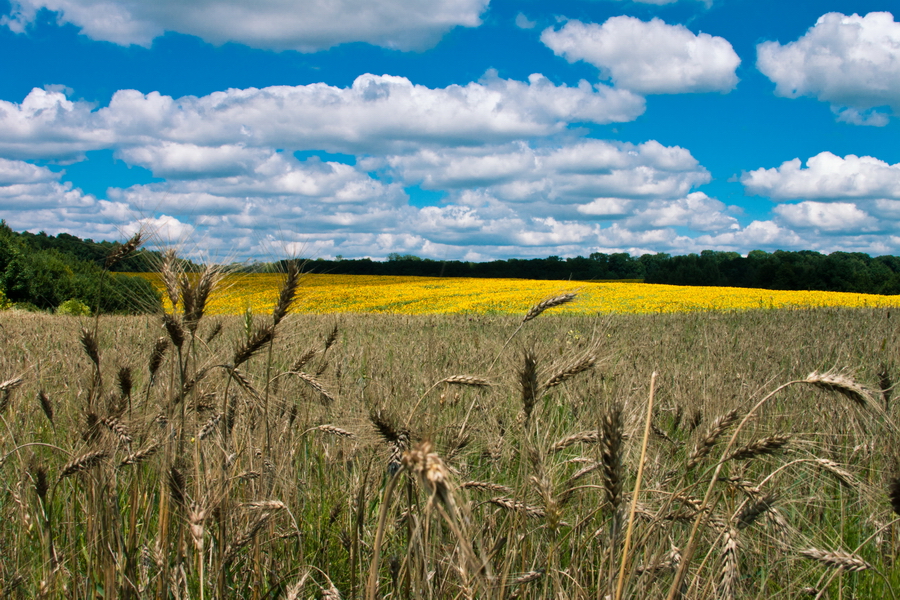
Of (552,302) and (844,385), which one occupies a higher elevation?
(552,302)

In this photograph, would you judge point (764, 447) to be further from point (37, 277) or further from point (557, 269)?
point (557, 269)

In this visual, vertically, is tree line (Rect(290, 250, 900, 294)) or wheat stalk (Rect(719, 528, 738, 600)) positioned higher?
tree line (Rect(290, 250, 900, 294))

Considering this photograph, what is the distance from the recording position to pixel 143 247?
7.36ft

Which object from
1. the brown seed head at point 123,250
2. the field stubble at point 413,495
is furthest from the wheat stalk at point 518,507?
the brown seed head at point 123,250

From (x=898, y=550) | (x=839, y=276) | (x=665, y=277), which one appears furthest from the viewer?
(x=665, y=277)

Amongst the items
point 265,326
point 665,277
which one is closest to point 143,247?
point 265,326

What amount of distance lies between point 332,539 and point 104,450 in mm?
1026

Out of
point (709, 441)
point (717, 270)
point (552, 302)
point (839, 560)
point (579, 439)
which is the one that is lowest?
point (839, 560)

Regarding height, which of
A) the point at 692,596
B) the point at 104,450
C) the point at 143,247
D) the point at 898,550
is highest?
the point at 143,247

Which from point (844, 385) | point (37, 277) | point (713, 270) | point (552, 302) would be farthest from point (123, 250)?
point (713, 270)

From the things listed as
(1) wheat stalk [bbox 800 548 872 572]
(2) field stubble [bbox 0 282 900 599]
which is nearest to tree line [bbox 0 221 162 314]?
(2) field stubble [bbox 0 282 900 599]

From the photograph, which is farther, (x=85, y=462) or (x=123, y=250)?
(x=123, y=250)

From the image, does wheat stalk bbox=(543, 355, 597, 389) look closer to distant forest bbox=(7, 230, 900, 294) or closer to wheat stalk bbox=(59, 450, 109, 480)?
wheat stalk bbox=(59, 450, 109, 480)

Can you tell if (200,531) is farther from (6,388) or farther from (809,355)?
(809,355)
